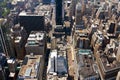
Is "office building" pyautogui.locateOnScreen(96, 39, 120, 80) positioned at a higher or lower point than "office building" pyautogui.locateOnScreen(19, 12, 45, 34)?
lower

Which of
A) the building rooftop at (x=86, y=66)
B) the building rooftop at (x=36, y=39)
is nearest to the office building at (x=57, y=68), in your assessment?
the building rooftop at (x=86, y=66)

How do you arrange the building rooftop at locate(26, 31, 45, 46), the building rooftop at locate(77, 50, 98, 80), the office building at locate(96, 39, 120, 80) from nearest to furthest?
the building rooftop at locate(77, 50, 98, 80) → the office building at locate(96, 39, 120, 80) → the building rooftop at locate(26, 31, 45, 46)

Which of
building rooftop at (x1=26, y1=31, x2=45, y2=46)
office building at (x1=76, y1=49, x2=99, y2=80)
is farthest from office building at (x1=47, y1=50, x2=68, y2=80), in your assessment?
building rooftop at (x1=26, y1=31, x2=45, y2=46)

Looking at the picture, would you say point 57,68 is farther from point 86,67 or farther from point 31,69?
→ point 86,67

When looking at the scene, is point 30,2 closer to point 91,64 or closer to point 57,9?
point 57,9

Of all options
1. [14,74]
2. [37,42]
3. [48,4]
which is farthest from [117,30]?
[48,4]

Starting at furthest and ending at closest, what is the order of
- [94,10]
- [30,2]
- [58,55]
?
[30,2] < [94,10] < [58,55]

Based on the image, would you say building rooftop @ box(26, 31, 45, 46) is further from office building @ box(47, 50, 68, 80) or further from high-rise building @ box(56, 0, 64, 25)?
high-rise building @ box(56, 0, 64, 25)

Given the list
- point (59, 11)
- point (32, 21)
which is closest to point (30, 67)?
point (32, 21)
